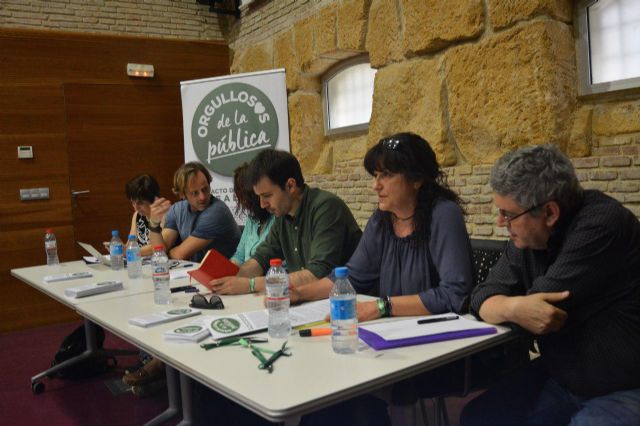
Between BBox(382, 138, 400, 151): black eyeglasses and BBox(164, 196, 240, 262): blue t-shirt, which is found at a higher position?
BBox(382, 138, 400, 151): black eyeglasses

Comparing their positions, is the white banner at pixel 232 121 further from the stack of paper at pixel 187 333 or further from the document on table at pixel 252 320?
the stack of paper at pixel 187 333

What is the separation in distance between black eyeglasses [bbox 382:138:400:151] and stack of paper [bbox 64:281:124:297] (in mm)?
1431

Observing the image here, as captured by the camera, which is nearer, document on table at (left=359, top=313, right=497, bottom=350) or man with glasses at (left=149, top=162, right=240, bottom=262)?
document on table at (left=359, top=313, right=497, bottom=350)

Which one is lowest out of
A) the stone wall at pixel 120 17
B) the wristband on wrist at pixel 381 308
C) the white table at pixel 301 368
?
the white table at pixel 301 368

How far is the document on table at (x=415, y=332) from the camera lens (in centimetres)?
152

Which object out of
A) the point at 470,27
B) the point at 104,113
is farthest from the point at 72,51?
the point at 470,27

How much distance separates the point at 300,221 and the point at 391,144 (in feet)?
2.31

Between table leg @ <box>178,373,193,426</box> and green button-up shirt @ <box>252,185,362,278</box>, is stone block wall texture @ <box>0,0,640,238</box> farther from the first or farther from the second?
table leg @ <box>178,373,193,426</box>

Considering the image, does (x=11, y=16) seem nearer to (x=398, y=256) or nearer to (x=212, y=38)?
(x=212, y=38)

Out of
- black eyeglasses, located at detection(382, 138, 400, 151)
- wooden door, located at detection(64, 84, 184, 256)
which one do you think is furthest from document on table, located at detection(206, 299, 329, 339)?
wooden door, located at detection(64, 84, 184, 256)

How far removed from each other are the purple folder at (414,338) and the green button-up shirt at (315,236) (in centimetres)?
83

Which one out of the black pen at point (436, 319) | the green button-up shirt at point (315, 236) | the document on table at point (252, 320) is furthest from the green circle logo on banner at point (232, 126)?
the black pen at point (436, 319)

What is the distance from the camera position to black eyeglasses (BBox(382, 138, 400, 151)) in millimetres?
2079

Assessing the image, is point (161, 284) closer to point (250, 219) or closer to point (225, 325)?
point (225, 325)
